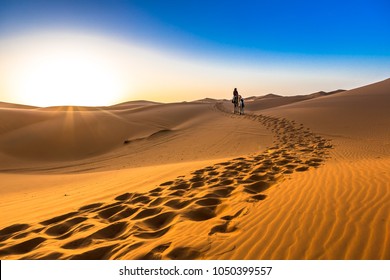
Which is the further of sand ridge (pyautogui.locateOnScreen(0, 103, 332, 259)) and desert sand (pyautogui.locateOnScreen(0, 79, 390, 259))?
sand ridge (pyautogui.locateOnScreen(0, 103, 332, 259))

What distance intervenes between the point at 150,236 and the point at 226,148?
980 centimetres

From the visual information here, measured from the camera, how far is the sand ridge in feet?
10.7

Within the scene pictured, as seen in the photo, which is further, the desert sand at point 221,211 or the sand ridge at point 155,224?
the sand ridge at point 155,224

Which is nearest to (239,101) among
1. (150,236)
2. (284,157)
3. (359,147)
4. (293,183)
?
(359,147)

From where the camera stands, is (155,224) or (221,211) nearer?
(155,224)

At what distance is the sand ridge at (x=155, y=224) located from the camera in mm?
3252

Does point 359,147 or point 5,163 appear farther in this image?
point 5,163

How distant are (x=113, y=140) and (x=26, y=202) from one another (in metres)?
12.7

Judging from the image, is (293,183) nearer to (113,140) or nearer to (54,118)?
→ (113,140)

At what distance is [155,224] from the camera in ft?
13.4

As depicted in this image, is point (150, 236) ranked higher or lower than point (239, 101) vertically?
lower
